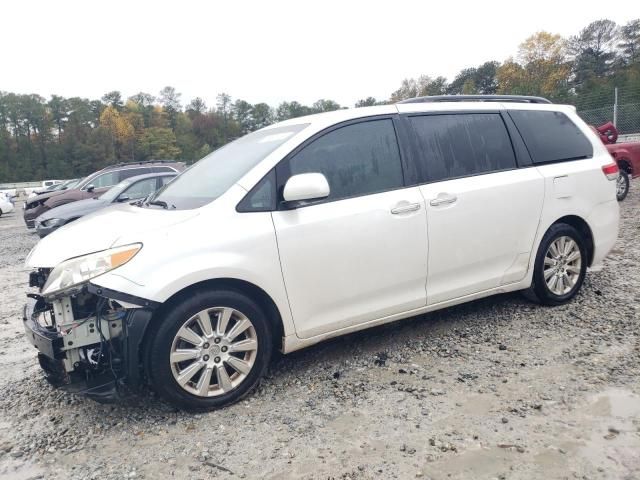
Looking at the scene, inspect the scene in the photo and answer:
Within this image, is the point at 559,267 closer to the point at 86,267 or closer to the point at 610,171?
the point at 610,171

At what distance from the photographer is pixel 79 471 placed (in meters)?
2.56

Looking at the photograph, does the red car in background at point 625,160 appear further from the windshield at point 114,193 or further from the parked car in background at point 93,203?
the windshield at point 114,193

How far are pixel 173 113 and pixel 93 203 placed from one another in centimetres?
9786

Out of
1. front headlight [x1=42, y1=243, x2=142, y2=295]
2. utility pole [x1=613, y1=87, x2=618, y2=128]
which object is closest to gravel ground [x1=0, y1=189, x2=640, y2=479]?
front headlight [x1=42, y1=243, x2=142, y2=295]

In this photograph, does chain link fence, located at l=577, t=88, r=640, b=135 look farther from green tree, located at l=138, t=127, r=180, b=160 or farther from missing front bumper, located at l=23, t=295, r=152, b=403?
green tree, located at l=138, t=127, r=180, b=160

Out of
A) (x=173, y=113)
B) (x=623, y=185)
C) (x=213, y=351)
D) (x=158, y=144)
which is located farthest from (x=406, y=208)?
(x=173, y=113)

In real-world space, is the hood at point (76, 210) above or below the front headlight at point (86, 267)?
above

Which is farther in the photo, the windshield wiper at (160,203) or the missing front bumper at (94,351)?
the windshield wiper at (160,203)

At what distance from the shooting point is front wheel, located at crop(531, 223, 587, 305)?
14.0 ft

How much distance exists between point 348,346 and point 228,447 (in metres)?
1.45

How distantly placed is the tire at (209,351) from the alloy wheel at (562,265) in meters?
2.59

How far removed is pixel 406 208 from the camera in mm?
3529

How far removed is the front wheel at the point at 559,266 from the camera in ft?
14.0

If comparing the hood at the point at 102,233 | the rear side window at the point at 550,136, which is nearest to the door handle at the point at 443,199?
the rear side window at the point at 550,136
